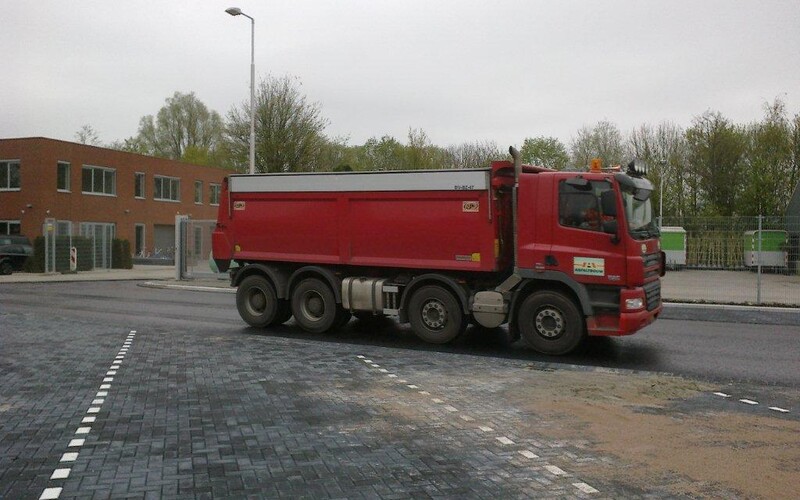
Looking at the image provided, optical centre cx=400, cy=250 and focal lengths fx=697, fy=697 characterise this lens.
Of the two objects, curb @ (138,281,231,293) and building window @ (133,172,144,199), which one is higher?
building window @ (133,172,144,199)

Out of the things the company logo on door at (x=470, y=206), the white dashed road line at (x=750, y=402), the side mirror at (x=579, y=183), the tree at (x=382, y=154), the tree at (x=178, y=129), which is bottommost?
the white dashed road line at (x=750, y=402)

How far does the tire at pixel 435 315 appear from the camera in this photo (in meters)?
11.0

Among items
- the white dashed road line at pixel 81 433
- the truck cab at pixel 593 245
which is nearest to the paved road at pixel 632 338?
the truck cab at pixel 593 245

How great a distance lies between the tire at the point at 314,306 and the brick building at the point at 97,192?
26.6 m

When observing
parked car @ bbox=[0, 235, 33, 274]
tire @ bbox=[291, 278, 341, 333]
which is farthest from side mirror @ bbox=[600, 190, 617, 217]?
parked car @ bbox=[0, 235, 33, 274]

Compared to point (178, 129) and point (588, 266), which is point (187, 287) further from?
point (178, 129)

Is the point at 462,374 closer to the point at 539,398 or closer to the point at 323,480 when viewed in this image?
the point at 539,398

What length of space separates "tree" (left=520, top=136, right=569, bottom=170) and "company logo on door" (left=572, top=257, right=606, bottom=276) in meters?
43.4

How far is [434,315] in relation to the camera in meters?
11.3

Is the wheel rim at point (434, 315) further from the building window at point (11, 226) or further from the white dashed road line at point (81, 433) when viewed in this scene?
the building window at point (11, 226)

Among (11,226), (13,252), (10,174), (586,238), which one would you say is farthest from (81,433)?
(10,174)

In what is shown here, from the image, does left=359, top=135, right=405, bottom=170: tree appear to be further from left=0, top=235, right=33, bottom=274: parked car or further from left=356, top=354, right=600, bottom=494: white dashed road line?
left=356, top=354, right=600, bottom=494: white dashed road line

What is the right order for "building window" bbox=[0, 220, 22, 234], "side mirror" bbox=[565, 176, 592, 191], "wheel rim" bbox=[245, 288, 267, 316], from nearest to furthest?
"side mirror" bbox=[565, 176, 592, 191], "wheel rim" bbox=[245, 288, 267, 316], "building window" bbox=[0, 220, 22, 234]

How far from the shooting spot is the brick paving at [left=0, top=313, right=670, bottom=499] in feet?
15.6
